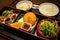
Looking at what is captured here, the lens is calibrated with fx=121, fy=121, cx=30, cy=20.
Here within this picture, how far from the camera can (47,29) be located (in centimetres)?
97

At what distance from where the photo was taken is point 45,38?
3.14ft

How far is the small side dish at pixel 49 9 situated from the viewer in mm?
1196

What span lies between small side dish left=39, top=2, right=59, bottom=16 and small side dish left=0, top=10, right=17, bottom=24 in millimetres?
286

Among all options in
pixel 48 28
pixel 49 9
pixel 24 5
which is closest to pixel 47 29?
pixel 48 28

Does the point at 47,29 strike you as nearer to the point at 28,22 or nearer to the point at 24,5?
the point at 28,22

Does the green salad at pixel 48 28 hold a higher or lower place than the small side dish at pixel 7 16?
lower

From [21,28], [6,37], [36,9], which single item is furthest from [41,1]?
[6,37]

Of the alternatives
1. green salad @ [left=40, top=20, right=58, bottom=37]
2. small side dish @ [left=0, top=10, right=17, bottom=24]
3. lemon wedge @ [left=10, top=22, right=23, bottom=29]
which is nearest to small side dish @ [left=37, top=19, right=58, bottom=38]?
green salad @ [left=40, top=20, right=58, bottom=37]

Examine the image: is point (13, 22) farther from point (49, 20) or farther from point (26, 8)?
point (49, 20)

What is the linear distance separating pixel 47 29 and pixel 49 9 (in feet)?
1.10

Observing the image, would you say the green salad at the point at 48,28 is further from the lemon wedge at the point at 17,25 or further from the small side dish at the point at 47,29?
the lemon wedge at the point at 17,25

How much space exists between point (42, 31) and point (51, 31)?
76 mm

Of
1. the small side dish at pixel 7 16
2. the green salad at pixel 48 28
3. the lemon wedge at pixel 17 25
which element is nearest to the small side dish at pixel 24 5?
the small side dish at pixel 7 16

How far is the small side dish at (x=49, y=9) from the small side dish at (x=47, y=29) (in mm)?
200
